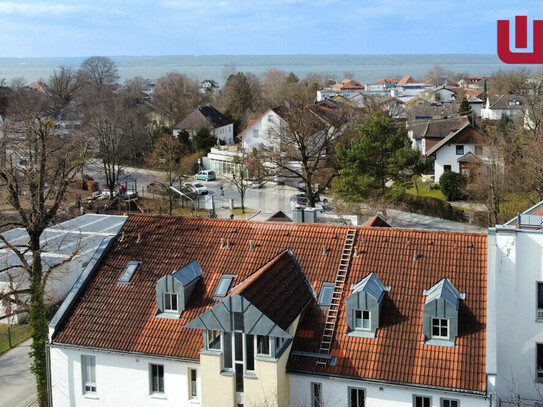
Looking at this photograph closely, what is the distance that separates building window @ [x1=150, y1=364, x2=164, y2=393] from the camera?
18.0m

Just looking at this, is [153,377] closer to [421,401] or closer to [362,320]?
[362,320]

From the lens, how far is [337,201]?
4428 centimetres

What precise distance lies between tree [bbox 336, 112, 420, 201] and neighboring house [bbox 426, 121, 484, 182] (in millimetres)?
12436

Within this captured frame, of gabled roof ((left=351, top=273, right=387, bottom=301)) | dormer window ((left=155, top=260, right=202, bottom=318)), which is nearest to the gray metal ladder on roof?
gabled roof ((left=351, top=273, right=387, bottom=301))

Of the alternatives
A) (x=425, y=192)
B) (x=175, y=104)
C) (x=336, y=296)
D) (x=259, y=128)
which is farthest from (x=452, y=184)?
(x=175, y=104)

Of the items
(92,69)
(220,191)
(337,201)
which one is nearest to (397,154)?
(337,201)

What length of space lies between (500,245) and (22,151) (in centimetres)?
1795

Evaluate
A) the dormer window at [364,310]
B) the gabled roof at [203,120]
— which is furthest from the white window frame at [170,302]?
the gabled roof at [203,120]

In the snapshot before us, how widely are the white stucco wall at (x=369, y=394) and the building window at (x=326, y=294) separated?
88.2 inches

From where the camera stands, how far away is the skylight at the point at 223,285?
18.7 m

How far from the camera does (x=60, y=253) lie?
34.8 meters

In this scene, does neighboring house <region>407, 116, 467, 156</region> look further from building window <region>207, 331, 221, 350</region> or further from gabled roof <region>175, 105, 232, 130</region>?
building window <region>207, 331, 221, 350</region>

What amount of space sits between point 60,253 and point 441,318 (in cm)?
2392

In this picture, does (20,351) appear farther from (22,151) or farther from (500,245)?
(500,245)
